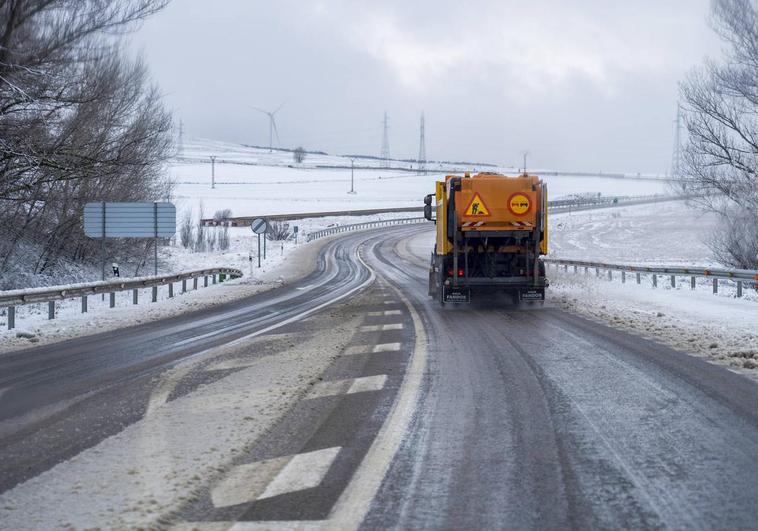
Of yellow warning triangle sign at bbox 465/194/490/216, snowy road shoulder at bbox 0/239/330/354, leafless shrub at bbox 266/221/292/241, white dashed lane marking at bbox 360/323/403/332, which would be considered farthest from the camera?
leafless shrub at bbox 266/221/292/241

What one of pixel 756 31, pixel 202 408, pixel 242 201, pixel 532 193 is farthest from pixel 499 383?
pixel 242 201

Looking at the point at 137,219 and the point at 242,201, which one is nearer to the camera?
the point at 137,219

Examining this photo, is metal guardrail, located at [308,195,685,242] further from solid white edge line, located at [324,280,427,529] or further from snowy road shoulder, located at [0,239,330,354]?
solid white edge line, located at [324,280,427,529]

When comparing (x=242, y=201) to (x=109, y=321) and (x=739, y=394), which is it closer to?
(x=109, y=321)

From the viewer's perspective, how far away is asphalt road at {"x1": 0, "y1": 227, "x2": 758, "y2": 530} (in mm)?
4207

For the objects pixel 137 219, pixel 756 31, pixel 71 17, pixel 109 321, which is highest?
pixel 756 31

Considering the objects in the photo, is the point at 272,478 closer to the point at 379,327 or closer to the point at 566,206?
the point at 379,327

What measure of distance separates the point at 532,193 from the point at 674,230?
5163 centimetres

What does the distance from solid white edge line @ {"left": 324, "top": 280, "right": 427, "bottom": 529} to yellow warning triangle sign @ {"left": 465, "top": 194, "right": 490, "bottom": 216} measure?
8.83 m

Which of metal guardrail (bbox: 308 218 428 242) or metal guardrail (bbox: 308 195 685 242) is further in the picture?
metal guardrail (bbox: 308 195 685 242)

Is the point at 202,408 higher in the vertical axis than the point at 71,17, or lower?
lower

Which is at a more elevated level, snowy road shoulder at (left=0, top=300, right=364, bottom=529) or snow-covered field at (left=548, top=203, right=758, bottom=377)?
snow-covered field at (left=548, top=203, right=758, bottom=377)

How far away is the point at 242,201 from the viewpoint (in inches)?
4085

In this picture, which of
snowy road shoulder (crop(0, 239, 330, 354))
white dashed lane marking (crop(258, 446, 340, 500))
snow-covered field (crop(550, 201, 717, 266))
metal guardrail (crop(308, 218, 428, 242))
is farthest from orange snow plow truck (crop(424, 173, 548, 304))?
metal guardrail (crop(308, 218, 428, 242))
